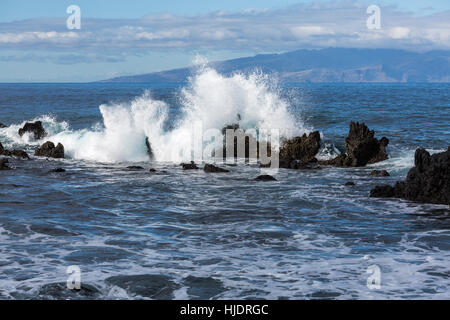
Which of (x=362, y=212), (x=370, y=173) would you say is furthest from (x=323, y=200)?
(x=370, y=173)

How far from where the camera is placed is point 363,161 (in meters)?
22.0

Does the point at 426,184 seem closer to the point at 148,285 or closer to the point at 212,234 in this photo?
the point at 212,234

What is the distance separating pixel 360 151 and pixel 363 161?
37 cm

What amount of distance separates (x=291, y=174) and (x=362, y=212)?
20.6 feet

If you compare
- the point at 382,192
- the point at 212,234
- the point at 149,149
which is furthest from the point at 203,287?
the point at 149,149

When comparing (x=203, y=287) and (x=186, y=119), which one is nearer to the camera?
(x=203, y=287)

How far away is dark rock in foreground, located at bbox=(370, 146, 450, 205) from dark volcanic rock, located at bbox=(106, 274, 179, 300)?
26.8ft

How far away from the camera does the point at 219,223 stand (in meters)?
12.7

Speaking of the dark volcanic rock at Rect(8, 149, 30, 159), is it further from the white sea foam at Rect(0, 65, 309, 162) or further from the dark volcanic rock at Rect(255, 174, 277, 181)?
the dark volcanic rock at Rect(255, 174, 277, 181)

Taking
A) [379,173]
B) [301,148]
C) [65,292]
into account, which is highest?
[301,148]

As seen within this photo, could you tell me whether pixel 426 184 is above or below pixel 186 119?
below

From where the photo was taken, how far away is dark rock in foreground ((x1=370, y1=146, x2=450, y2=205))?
14820 mm
